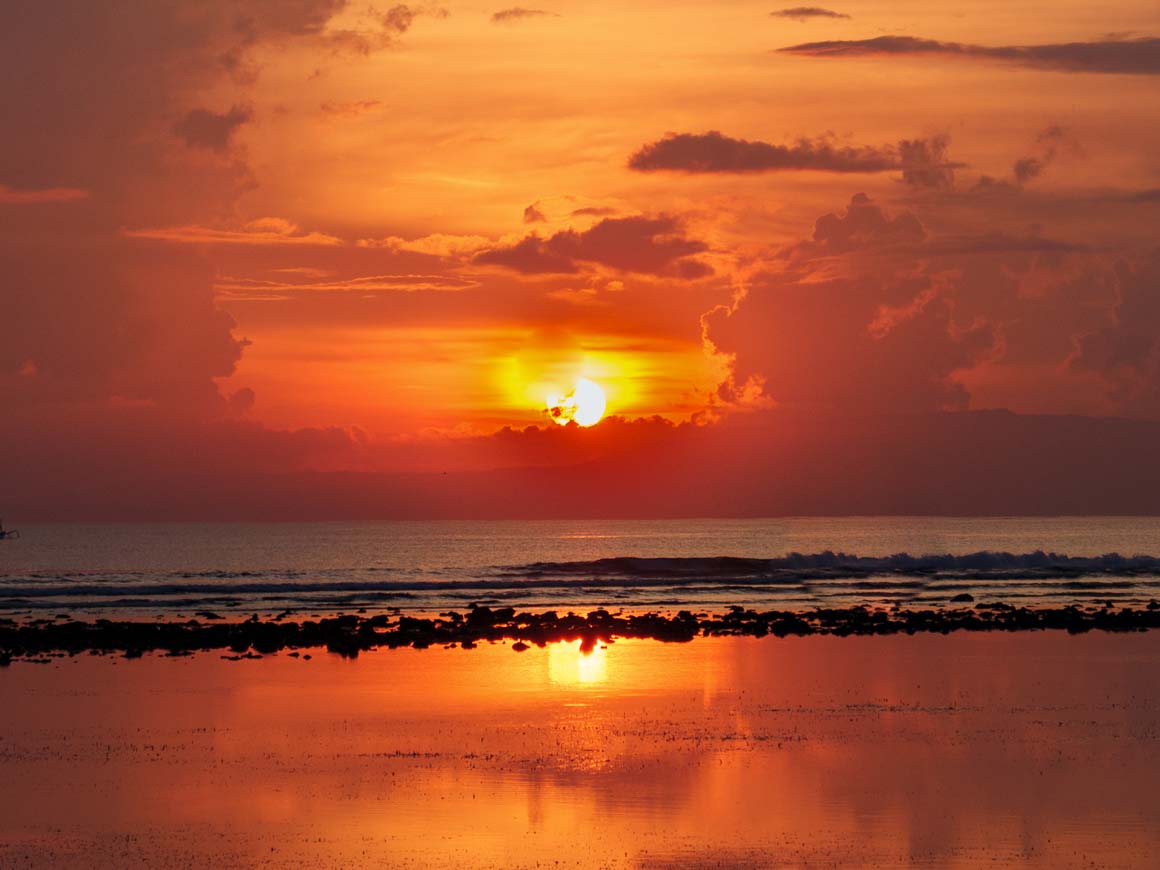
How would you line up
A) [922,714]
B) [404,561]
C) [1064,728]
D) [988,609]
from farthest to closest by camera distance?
1. [404,561]
2. [988,609]
3. [922,714]
4. [1064,728]

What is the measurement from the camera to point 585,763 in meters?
23.0

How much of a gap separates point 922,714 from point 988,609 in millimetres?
27745

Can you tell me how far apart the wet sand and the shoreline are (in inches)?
177

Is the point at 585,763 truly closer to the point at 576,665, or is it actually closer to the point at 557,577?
the point at 576,665

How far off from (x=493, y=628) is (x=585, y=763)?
24.2 metres

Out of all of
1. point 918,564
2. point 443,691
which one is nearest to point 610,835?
point 443,691

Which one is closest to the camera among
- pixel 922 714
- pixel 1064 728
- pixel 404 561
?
pixel 1064 728

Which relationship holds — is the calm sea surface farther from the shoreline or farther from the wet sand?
the wet sand

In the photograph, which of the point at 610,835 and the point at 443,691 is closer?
the point at 610,835

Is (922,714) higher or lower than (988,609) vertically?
lower

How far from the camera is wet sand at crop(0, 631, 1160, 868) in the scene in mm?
18000

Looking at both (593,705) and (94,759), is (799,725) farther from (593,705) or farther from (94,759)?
(94,759)

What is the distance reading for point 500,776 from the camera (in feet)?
72.7

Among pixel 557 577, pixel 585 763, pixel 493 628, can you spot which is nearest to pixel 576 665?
pixel 493 628
